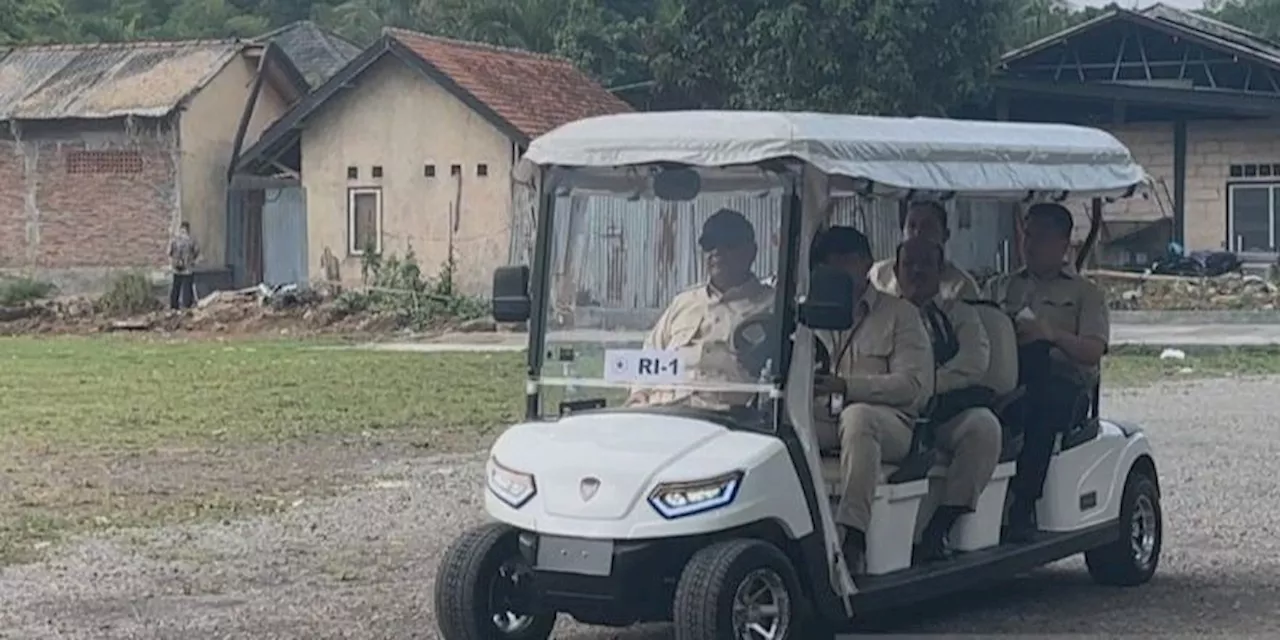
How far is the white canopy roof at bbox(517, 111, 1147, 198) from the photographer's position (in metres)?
7.93

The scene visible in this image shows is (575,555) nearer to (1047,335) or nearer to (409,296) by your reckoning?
(1047,335)

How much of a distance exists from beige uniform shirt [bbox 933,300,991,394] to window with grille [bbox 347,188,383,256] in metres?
28.0

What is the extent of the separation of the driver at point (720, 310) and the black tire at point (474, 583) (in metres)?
0.88

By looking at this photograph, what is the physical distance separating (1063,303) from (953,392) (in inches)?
41.7

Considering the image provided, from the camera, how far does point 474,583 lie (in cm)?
819

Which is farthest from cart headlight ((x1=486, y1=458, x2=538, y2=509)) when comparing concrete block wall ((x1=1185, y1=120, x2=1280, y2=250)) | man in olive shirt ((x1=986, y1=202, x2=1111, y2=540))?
concrete block wall ((x1=1185, y1=120, x2=1280, y2=250))

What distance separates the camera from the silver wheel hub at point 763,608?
7754 mm

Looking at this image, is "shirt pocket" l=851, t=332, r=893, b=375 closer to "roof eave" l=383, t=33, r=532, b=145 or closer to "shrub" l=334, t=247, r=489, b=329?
"shrub" l=334, t=247, r=489, b=329

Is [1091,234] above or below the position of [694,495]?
above

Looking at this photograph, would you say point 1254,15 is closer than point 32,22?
No

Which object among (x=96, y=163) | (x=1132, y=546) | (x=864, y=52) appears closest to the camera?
(x=1132, y=546)

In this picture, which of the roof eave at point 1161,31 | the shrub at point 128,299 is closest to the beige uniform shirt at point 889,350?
the shrub at point 128,299

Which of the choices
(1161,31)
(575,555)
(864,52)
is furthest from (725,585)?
(1161,31)

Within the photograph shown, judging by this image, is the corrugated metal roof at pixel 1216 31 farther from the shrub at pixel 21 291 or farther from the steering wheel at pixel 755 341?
the steering wheel at pixel 755 341
